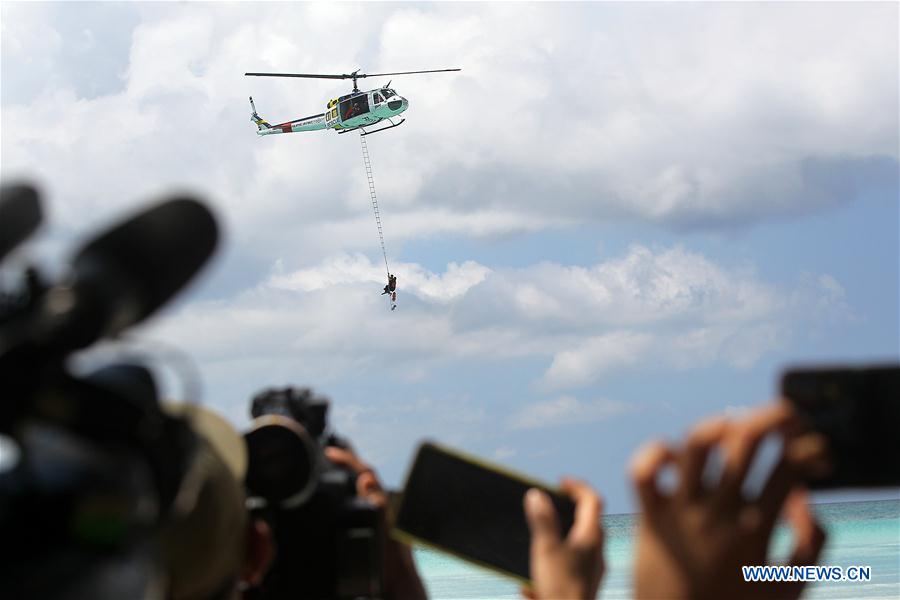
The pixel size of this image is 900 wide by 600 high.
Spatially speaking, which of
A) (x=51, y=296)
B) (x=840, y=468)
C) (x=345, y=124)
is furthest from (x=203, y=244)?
(x=345, y=124)

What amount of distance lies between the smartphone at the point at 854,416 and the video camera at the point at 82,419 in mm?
795

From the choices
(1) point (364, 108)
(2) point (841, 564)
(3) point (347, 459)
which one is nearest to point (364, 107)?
(1) point (364, 108)

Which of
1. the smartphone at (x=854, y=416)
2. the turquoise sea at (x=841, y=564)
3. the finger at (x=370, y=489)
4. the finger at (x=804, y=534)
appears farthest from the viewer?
the turquoise sea at (x=841, y=564)

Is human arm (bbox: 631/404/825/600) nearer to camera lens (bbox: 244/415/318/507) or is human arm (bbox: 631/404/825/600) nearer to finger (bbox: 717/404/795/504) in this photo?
finger (bbox: 717/404/795/504)

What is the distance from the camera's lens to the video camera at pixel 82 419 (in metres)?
1.40

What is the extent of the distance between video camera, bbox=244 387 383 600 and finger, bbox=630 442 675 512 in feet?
5.27

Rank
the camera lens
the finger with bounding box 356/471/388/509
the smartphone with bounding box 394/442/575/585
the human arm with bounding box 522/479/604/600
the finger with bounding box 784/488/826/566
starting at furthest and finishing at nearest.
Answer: the finger with bounding box 356/471/388/509
the camera lens
the smartphone with bounding box 394/442/575/585
the human arm with bounding box 522/479/604/600
the finger with bounding box 784/488/826/566

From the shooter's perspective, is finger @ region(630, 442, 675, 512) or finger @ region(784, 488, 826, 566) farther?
finger @ region(784, 488, 826, 566)

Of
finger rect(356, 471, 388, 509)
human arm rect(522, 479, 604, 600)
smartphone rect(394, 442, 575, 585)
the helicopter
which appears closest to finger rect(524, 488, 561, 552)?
human arm rect(522, 479, 604, 600)

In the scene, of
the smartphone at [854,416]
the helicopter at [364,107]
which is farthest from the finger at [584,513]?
the helicopter at [364,107]

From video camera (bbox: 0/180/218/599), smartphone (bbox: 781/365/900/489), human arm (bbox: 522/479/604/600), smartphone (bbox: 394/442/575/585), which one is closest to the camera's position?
video camera (bbox: 0/180/218/599)

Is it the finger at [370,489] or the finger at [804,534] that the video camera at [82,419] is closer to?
the finger at [804,534]

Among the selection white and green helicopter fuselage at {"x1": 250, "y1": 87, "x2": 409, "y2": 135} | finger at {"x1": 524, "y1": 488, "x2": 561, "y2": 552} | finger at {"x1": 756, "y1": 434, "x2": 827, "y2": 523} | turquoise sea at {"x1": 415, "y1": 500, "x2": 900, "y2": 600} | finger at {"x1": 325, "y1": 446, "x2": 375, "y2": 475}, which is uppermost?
white and green helicopter fuselage at {"x1": 250, "y1": 87, "x2": 409, "y2": 135}

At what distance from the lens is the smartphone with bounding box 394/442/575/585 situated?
233 cm
